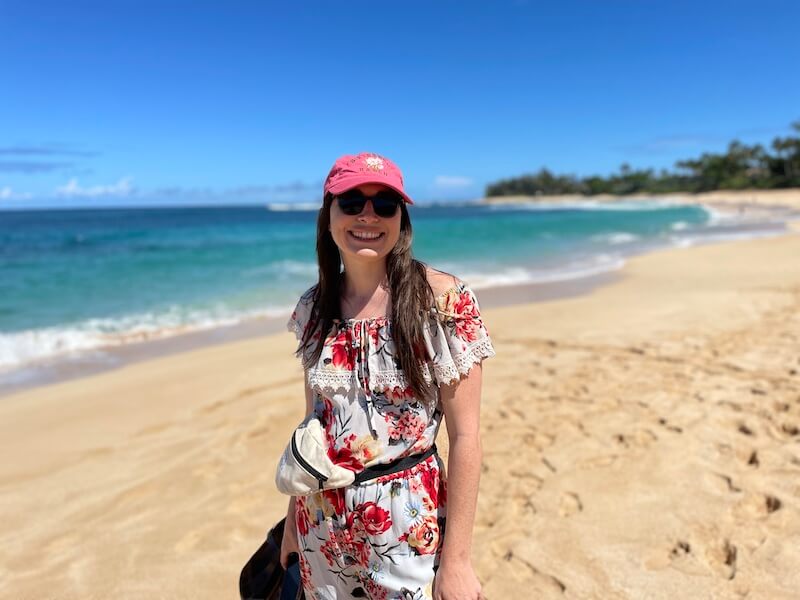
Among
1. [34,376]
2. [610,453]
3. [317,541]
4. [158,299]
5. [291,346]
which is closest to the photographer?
[317,541]

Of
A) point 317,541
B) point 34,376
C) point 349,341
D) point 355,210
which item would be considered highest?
point 355,210

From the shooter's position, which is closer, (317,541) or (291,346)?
(317,541)

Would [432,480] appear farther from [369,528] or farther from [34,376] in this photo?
[34,376]

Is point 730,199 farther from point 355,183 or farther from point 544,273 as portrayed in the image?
point 355,183

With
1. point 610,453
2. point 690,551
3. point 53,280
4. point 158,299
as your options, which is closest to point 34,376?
point 158,299

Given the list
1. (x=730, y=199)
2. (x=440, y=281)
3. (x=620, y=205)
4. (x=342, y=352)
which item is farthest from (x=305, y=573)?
(x=620, y=205)

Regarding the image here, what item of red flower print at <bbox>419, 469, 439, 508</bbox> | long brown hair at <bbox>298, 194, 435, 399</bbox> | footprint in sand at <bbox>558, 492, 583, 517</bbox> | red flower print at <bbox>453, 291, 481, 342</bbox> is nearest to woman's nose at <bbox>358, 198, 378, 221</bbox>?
long brown hair at <bbox>298, 194, 435, 399</bbox>

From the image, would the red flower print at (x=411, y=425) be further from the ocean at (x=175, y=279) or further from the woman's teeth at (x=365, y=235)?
the ocean at (x=175, y=279)

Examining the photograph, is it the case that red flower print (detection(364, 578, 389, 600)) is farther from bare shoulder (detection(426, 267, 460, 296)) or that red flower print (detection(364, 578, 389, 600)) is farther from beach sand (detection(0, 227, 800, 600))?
bare shoulder (detection(426, 267, 460, 296))

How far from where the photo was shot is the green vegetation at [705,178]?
74.2 m

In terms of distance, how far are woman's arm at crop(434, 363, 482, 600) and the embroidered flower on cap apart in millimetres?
612

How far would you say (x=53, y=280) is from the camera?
16531 millimetres

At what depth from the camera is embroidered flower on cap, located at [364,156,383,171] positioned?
1.52 m

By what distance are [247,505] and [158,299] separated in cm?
1071
